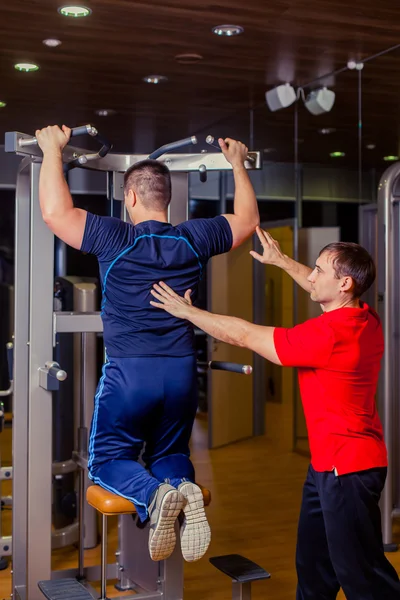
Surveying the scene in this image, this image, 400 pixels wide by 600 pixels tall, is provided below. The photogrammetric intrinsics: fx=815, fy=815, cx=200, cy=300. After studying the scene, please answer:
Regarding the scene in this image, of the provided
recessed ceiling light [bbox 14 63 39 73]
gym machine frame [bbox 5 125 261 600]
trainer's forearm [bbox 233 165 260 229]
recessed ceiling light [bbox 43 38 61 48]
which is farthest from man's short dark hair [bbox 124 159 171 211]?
recessed ceiling light [bbox 14 63 39 73]

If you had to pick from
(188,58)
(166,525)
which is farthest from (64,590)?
(188,58)

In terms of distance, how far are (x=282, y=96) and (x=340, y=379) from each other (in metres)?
3.77

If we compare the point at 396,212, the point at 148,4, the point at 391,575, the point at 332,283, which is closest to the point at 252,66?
the point at 148,4

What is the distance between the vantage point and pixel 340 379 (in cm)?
239

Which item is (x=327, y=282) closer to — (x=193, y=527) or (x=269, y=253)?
(x=269, y=253)

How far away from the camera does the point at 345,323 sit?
7.77ft

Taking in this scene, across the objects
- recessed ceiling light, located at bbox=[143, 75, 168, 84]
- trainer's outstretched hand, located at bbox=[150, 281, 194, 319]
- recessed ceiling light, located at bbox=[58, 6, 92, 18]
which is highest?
recessed ceiling light, located at bbox=[143, 75, 168, 84]

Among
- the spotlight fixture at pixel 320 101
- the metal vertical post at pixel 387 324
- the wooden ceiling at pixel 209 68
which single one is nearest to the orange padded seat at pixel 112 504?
the metal vertical post at pixel 387 324

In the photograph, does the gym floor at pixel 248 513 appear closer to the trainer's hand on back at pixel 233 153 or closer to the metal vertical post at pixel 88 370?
the metal vertical post at pixel 88 370

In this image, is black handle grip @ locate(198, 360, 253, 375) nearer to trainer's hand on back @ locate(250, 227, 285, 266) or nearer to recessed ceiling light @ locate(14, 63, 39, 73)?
trainer's hand on back @ locate(250, 227, 285, 266)

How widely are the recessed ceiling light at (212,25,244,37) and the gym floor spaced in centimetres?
272

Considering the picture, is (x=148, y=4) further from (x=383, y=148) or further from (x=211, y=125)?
(x=211, y=125)

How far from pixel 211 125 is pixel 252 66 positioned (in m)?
1.74

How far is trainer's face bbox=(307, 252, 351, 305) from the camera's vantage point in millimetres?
2418
